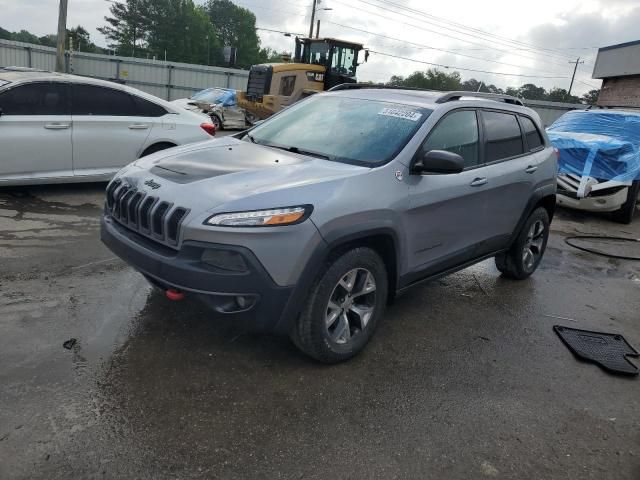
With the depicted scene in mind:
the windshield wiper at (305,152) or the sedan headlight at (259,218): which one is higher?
the windshield wiper at (305,152)

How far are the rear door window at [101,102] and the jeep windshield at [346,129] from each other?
11.2ft

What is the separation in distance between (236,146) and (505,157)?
246cm

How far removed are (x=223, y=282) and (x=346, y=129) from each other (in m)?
1.75

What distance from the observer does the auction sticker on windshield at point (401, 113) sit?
3.88m

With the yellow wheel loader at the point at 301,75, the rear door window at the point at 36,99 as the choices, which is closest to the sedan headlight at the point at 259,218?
the rear door window at the point at 36,99

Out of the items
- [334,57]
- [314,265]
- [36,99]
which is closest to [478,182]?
[314,265]

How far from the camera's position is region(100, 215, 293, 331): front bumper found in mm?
2852

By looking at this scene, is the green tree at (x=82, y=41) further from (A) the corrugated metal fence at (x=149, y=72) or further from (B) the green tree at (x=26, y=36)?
(A) the corrugated metal fence at (x=149, y=72)

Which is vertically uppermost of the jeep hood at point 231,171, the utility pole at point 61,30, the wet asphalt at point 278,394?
the utility pole at point 61,30

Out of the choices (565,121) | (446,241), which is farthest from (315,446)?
(565,121)

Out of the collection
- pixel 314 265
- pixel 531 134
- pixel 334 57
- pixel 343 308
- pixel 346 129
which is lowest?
pixel 343 308

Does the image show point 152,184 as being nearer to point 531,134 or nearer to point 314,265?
point 314,265

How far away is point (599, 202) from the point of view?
8.89 m

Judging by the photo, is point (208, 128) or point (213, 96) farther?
point (213, 96)
